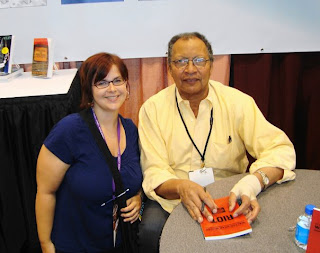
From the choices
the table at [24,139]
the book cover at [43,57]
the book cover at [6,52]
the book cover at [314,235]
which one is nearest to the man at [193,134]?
the table at [24,139]

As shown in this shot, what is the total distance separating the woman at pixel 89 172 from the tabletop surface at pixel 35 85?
1.39 ft

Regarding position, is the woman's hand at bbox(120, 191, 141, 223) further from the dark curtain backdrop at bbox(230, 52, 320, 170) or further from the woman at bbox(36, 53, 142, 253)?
the dark curtain backdrop at bbox(230, 52, 320, 170)

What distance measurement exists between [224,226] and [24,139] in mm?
1261

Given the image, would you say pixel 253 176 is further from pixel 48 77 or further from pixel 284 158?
pixel 48 77

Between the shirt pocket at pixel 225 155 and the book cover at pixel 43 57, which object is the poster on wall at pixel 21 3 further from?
the shirt pocket at pixel 225 155

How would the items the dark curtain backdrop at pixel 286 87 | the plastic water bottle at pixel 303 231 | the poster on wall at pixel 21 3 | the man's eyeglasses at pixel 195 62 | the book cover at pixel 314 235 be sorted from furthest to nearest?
the dark curtain backdrop at pixel 286 87 → the poster on wall at pixel 21 3 → the man's eyeglasses at pixel 195 62 → the plastic water bottle at pixel 303 231 → the book cover at pixel 314 235

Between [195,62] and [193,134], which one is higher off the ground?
[195,62]

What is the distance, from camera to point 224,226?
1.14 m

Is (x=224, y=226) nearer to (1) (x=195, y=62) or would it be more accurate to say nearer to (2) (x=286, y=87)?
(1) (x=195, y=62)

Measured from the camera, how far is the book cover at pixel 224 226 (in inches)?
43.3

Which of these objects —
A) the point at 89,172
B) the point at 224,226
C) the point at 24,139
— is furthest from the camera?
the point at 24,139

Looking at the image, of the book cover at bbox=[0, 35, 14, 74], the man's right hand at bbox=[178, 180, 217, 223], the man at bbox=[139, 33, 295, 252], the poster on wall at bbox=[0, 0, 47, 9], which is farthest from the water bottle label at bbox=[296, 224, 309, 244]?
the poster on wall at bbox=[0, 0, 47, 9]

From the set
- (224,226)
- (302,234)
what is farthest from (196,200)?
(302,234)

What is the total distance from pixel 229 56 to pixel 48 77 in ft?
4.15
